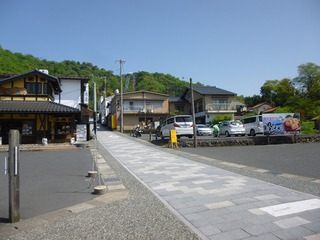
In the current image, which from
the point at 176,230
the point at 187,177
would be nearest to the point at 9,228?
the point at 176,230

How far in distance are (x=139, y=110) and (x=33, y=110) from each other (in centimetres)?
2178

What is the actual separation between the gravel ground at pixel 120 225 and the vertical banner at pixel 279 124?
49.5 ft

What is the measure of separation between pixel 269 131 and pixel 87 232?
16.7m

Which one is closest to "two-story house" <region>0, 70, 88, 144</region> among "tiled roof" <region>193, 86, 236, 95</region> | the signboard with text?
the signboard with text

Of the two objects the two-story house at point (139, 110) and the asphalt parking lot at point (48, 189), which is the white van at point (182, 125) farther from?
the two-story house at point (139, 110)

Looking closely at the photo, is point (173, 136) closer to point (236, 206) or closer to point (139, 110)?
point (236, 206)

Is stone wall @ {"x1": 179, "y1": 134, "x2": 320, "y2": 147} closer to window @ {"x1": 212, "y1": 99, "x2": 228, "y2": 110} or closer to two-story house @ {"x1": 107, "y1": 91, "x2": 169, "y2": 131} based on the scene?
two-story house @ {"x1": 107, "y1": 91, "x2": 169, "y2": 131}

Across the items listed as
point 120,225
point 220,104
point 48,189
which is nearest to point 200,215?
point 120,225

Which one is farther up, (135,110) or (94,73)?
(94,73)

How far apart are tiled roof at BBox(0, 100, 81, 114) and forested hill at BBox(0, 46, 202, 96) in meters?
16.5

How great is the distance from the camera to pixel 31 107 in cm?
1853

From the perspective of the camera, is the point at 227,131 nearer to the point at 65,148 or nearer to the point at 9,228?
the point at 65,148

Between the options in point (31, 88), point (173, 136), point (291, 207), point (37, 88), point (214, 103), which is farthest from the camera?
point (214, 103)

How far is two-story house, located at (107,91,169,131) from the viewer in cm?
3881
